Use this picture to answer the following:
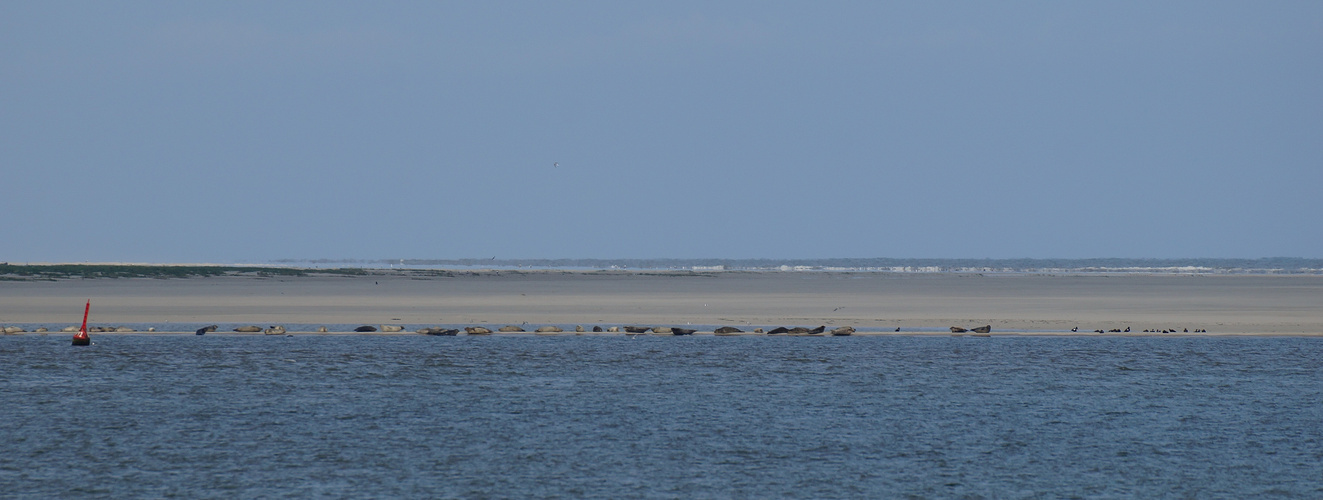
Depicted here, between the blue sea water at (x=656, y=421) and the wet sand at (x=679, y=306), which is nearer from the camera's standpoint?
the blue sea water at (x=656, y=421)

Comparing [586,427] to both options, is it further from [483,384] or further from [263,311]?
[263,311]

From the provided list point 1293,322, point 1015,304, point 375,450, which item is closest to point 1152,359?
point 1293,322

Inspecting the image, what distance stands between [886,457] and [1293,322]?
92.9 ft

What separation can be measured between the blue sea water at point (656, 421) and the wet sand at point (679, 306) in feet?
29.2

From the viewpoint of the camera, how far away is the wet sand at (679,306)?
38281mm

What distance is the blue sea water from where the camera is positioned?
1411 cm

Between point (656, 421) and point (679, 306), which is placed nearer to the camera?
point (656, 421)

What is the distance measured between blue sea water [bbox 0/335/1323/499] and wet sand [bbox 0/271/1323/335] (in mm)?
8900

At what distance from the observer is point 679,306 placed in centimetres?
4738

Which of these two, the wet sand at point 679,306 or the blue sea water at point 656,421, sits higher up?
the wet sand at point 679,306

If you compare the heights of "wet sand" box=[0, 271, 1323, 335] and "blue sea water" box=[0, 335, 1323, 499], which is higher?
"wet sand" box=[0, 271, 1323, 335]

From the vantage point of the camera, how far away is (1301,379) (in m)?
23.6

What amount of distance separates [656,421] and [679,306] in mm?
28982

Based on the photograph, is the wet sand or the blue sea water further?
the wet sand
